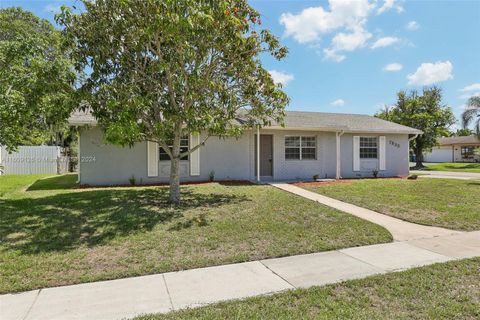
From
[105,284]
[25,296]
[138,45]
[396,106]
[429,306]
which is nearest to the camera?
[429,306]

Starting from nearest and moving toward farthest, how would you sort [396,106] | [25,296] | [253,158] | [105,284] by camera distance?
[25,296], [105,284], [253,158], [396,106]

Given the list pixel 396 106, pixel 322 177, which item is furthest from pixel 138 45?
pixel 396 106

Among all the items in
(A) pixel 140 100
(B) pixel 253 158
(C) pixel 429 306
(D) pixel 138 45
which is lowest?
(C) pixel 429 306

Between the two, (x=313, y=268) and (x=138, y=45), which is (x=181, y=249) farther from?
(x=138, y=45)

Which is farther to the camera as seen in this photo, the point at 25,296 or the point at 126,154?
the point at 126,154

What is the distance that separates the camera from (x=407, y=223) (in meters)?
7.39

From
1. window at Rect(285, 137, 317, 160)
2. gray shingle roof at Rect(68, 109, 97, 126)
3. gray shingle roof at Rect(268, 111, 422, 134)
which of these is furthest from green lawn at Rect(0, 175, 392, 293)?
gray shingle roof at Rect(268, 111, 422, 134)

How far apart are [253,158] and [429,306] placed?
37.5 feet

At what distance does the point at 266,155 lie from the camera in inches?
599

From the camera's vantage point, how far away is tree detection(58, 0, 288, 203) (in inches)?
273

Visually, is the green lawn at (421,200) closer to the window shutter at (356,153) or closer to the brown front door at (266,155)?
the brown front door at (266,155)

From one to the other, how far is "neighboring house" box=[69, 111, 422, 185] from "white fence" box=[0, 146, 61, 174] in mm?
9552

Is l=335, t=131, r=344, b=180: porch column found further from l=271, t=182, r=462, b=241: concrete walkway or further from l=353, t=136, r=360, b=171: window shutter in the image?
l=271, t=182, r=462, b=241: concrete walkway

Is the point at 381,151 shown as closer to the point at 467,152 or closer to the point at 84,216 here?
the point at 84,216
